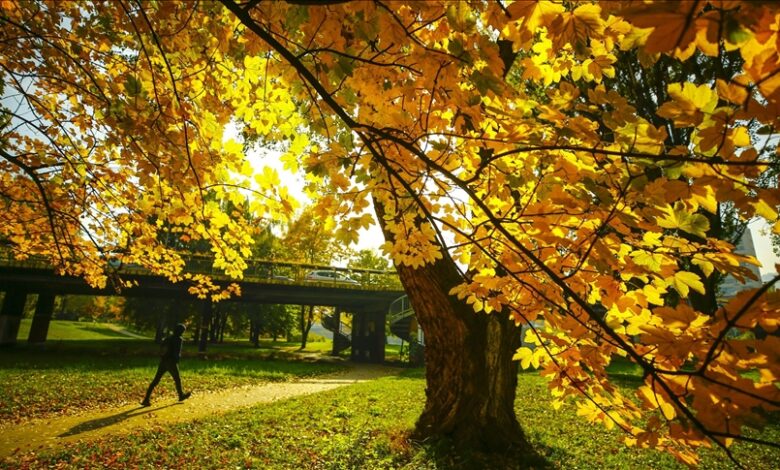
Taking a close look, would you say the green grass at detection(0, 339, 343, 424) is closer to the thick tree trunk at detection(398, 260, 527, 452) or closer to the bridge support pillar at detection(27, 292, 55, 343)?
the bridge support pillar at detection(27, 292, 55, 343)

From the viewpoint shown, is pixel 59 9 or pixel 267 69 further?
pixel 59 9

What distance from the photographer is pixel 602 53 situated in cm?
208

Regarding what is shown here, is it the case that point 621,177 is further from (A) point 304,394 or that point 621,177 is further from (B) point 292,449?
(A) point 304,394

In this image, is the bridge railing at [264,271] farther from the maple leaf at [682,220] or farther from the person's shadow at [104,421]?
the maple leaf at [682,220]

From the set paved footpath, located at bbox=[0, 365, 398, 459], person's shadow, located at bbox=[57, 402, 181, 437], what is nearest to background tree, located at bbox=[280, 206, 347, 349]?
paved footpath, located at bbox=[0, 365, 398, 459]

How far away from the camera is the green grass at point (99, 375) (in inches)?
337

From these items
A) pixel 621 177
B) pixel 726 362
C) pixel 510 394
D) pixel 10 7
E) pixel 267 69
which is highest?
pixel 10 7

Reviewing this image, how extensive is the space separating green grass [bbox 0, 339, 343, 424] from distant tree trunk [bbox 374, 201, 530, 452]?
25.8 ft

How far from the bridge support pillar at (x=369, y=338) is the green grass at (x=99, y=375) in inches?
158

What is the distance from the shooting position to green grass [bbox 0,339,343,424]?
8.55 metres

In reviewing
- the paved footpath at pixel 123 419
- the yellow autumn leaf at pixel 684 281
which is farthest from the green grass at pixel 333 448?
the yellow autumn leaf at pixel 684 281

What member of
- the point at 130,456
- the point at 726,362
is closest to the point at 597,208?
the point at 726,362

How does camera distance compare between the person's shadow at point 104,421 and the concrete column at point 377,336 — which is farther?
the concrete column at point 377,336

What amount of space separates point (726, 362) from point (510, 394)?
4889 mm
